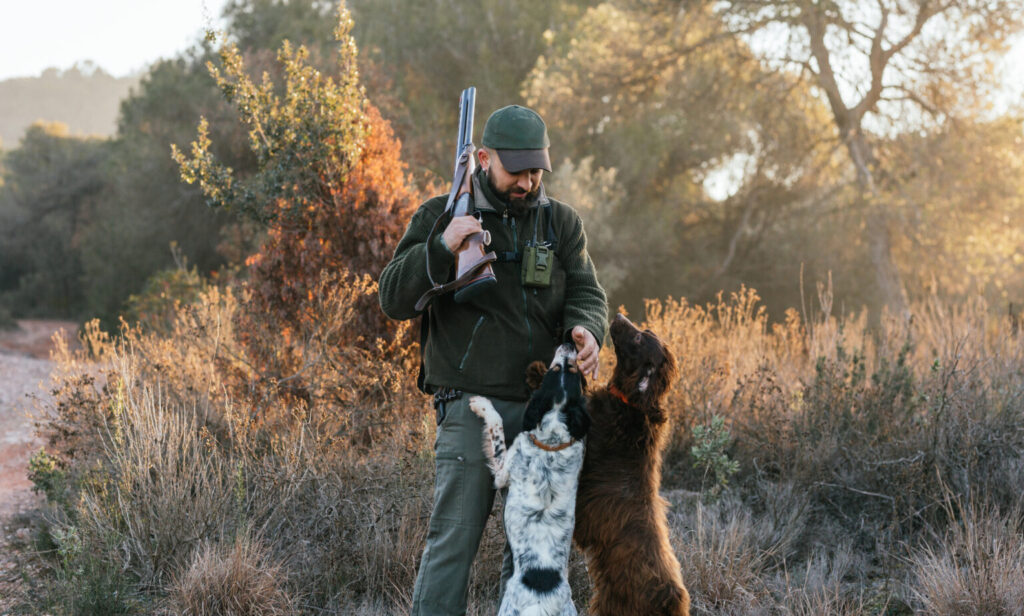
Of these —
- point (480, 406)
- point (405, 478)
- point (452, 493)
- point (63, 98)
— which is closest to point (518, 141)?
point (480, 406)

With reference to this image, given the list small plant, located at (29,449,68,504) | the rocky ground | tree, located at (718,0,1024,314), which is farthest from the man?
tree, located at (718,0,1024,314)

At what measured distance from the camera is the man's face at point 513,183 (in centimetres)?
322

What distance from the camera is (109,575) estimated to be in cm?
430

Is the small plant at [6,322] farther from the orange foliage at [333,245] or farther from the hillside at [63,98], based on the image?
the hillside at [63,98]

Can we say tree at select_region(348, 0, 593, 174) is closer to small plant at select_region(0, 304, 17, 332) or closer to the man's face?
small plant at select_region(0, 304, 17, 332)

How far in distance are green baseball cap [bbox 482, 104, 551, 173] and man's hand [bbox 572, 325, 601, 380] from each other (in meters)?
0.67

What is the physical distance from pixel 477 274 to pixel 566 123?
15614 mm

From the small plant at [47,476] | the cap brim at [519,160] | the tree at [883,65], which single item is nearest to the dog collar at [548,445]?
the cap brim at [519,160]

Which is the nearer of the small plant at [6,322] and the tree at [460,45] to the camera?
the tree at [460,45]

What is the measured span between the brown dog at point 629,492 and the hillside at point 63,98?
346ft

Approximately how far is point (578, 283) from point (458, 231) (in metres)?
0.69

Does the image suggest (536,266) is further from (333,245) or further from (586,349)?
(333,245)

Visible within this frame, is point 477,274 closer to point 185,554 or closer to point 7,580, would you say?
point 185,554

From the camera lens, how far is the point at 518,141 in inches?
124
